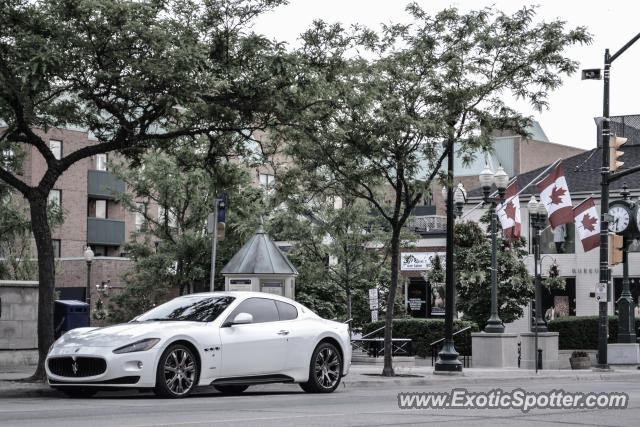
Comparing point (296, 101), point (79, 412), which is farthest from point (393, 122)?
point (79, 412)

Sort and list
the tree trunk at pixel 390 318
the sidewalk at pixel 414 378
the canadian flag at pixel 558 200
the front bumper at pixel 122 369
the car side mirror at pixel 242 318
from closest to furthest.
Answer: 1. the front bumper at pixel 122 369
2. the car side mirror at pixel 242 318
3. the sidewalk at pixel 414 378
4. the tree trunk at pixel 390 318
5. the canadian flag at pixel 558 200

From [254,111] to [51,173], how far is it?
365 centimetres

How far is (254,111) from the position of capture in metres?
18.4

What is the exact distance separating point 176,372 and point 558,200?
62.5ft

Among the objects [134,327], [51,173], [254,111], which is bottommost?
[134,327]

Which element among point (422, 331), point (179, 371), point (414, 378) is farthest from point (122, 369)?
point (422, 331)

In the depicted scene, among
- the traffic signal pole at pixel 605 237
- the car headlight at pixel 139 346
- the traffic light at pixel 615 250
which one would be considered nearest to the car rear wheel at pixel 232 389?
the car headlight at pixel 139 346

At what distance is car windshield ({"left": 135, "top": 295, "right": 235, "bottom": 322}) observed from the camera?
50.0 ft

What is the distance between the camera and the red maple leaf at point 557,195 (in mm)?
30859

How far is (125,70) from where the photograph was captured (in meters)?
17.5

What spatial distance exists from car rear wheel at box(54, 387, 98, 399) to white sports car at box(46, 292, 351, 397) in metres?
0.02

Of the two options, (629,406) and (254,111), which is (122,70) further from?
(629,406)

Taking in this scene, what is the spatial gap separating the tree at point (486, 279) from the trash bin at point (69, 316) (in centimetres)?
2210

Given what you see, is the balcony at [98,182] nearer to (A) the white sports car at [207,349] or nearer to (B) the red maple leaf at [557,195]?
(B) the red maple leaf at [557,195]
